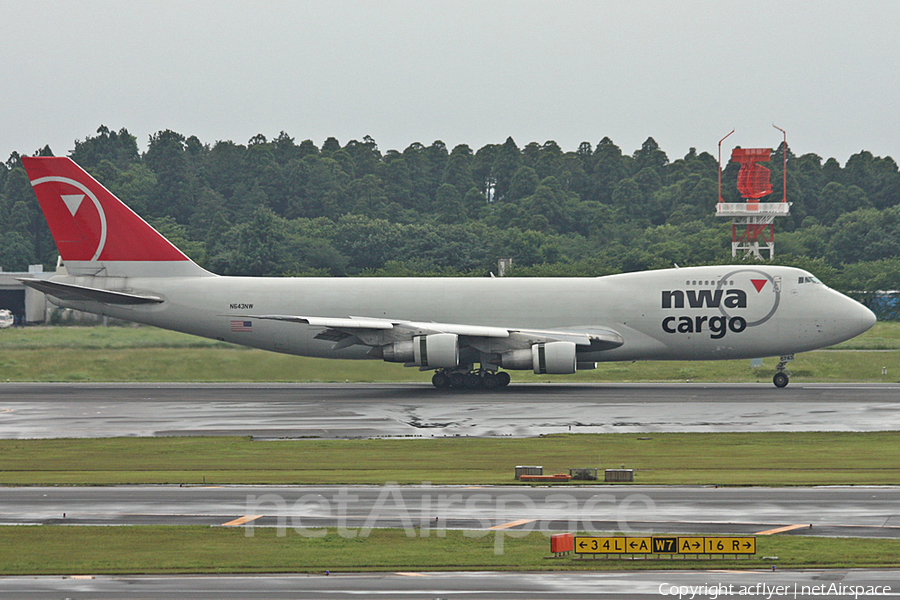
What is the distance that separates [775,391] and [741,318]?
3573 mm

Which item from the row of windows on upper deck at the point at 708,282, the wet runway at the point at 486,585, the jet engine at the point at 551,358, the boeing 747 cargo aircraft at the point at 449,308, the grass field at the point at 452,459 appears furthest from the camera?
the row of windows on upper deck at the point at 708,282

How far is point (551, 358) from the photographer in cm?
4628

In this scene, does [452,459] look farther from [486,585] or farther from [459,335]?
[459,335]

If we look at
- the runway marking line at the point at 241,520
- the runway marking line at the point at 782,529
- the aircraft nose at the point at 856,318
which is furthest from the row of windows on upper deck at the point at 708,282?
the runway marking line at the point at 241,520

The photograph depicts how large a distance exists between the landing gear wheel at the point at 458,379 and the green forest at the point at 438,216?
46.4m

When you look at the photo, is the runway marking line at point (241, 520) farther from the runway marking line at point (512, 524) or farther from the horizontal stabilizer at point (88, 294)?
the horizontal stabilizer at point (88, 294)

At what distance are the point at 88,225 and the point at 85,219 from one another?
1.03 feet

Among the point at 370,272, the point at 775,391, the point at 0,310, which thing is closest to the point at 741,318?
the point at 775,391

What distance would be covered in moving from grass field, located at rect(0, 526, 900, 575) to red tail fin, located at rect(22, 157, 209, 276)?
111 ft

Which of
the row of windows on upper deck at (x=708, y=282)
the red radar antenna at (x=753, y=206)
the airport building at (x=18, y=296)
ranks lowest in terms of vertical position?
the row of windows on upper deck at (x=708, y=282)

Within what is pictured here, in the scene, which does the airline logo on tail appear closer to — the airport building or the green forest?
the airport building

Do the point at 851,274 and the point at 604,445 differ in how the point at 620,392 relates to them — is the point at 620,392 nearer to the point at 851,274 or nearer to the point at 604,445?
the point at 604,445

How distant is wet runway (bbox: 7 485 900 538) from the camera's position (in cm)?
1927

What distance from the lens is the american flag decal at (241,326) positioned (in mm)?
50438
